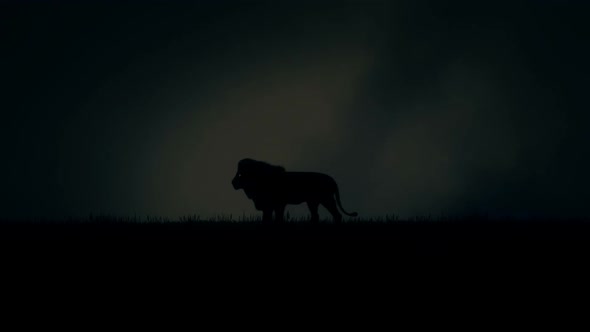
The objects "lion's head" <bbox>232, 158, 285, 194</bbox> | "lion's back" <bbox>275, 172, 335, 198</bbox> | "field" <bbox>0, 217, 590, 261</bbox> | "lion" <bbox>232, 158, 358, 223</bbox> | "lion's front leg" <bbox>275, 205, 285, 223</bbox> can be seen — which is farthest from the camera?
"lion's head" <bbox>232, 158, 285, 194</bbox>

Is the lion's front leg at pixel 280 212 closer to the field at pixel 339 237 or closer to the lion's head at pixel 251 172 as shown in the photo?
the field at pixel 339 237

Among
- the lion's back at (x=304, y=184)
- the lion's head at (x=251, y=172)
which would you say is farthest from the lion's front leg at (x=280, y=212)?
the lion's head at (x=251, y=172)

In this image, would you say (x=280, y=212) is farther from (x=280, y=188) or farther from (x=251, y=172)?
(x=251, y=172)

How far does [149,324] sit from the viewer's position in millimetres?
4895

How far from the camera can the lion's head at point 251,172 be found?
1496 centimetres

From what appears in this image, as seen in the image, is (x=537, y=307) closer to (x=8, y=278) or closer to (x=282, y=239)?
(x=282, y=239)

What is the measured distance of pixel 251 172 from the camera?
593 inches

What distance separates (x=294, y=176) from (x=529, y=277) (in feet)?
29.3

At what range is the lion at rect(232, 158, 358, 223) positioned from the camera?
14680 mm

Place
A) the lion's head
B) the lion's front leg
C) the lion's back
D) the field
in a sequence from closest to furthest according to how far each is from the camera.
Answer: the field
the lion's front leg
the lion's back
the lion's head

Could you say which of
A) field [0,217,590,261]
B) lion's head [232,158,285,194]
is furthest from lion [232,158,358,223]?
field [0,217,590,261]

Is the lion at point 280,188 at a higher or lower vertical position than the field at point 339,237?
higher

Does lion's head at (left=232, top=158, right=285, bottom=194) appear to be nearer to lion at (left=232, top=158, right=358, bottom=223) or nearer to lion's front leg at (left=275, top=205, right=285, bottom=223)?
lion at (left=232, top=158, right=358, bottom=223)

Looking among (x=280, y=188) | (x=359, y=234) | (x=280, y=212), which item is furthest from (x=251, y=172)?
(x=359, y=234)
